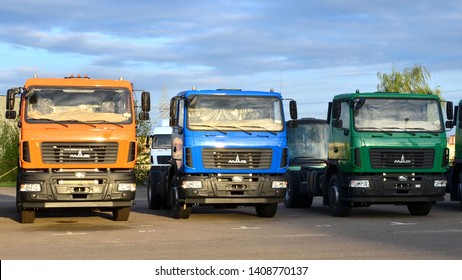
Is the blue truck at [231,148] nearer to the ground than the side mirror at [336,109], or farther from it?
nearer to the ground

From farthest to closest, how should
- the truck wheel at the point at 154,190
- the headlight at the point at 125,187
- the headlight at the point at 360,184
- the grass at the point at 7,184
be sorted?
the grass at the point at 7,184
the truck wheel at the point at 154,190
the headlight at the point at 360,184
the headlight at the point at 125,187

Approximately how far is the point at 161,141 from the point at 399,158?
53.0 feet

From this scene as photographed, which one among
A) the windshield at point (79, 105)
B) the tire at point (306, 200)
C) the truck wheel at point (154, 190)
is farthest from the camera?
the tire at point (306, 200)

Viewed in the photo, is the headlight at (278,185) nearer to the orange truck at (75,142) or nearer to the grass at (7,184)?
the orange truck at (75,142)

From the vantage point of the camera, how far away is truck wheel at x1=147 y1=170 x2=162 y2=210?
24789 millimetres

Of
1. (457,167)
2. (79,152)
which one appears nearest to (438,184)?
(457,167)

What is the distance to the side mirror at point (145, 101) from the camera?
780 inches

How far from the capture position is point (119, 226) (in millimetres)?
19484

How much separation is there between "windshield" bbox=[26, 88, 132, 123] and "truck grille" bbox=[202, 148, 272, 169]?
2001 millimetres

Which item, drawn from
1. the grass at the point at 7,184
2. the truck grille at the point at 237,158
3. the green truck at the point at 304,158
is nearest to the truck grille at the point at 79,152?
the truck grille at the point at 237,158

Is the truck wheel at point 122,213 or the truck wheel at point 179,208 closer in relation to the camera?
the truck wheel at point 122,213

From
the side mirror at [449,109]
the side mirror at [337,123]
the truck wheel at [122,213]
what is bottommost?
the truck wheel at [122,213]

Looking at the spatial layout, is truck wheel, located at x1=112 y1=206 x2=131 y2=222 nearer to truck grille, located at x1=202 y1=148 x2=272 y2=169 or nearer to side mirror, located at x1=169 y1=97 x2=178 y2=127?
truck grille, located at x1=202 y1=148 x2=272 y2=169

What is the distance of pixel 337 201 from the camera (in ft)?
71.8
